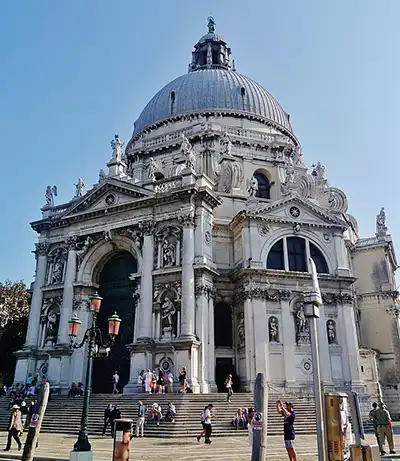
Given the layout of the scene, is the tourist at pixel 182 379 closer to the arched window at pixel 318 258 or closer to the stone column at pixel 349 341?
the stone column at pixel 349 341

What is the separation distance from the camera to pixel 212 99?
4119cm

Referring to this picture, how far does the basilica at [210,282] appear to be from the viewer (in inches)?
1051

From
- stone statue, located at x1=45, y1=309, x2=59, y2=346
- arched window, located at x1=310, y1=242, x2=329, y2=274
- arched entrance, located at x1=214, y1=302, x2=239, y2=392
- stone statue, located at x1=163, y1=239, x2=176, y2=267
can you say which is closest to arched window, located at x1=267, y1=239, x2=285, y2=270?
arched window, located at x1=310, y1=242, x2=329, y2=274

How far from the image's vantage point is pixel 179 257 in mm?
27625

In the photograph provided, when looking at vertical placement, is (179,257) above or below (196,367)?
above

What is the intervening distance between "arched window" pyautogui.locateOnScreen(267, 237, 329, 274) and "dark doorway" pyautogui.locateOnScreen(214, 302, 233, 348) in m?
3.88

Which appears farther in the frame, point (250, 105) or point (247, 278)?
point (250, 105)

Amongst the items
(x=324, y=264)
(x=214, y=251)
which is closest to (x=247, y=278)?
(x=214, y=251)

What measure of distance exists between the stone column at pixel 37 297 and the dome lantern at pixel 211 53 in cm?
2766

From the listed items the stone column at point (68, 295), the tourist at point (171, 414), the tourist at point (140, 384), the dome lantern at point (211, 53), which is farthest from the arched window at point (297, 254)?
the dome lantern at point (211, 53)

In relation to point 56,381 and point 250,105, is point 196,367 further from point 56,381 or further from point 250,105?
point 250,105

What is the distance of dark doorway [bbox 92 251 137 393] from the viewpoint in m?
28.4

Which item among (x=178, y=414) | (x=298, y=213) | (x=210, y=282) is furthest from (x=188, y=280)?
(x=298, y=213)

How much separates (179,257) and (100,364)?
8541 millimetres
